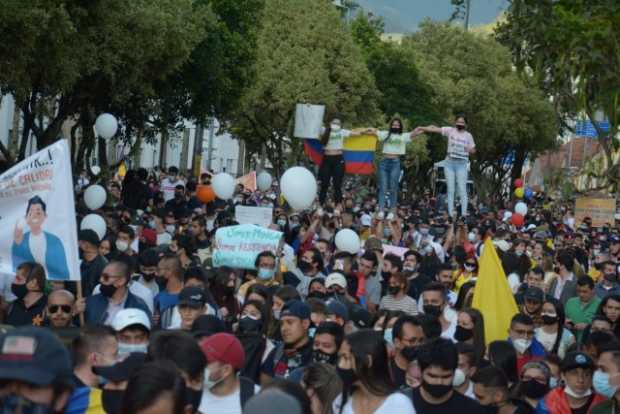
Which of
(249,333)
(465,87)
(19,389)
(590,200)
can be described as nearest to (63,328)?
(249,333)

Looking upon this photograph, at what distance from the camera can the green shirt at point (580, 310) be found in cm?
1281

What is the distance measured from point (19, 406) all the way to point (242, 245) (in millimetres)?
9296

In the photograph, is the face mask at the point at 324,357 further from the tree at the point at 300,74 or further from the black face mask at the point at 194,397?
the tree at the point at 300,74

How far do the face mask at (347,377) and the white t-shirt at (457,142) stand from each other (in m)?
13.6

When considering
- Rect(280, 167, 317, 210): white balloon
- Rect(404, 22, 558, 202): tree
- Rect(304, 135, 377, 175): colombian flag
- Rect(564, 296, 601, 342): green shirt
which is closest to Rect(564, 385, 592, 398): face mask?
Rect(564, 296, 601, 342): green shirt

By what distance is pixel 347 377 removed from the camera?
7137 millimetres

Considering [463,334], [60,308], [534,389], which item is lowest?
[534,389]

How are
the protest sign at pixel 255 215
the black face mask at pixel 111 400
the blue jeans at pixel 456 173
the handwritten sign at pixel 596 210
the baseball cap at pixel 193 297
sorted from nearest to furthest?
the black face mask at pixel 111 400
the baseball cap at pixel 193 297
the protest sign at pixel 255 215
the blue jeans at pixel 456 173
the handwritten sign at pixel 596 210

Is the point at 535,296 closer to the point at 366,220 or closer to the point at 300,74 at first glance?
the point at 366,220

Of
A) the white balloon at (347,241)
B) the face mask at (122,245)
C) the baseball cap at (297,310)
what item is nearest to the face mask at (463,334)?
the baseball cap at (297,310)

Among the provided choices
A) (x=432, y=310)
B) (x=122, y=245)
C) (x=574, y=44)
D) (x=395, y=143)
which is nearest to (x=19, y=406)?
(x=432, y=310)

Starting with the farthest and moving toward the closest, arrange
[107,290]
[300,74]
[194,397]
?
[300,74] < [107,290] < [194,397]

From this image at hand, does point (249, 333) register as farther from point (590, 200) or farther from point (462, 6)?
point (462, 6)

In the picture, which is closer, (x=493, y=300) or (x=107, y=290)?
(x=107, y=290)
